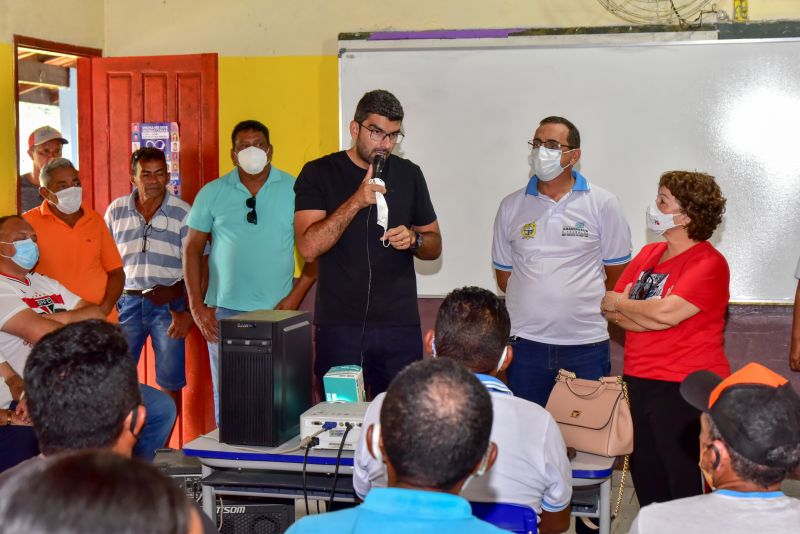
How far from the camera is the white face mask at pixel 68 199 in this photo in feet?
15.1

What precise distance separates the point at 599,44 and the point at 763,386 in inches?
133

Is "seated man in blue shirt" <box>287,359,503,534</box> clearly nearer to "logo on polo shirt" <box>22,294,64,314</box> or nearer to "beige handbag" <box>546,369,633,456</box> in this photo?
"beige handbag" <box>546,369,633,456</box>

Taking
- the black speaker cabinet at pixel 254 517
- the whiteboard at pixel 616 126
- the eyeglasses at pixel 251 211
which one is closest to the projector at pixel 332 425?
the black speaker cabinet at pixel 254 517

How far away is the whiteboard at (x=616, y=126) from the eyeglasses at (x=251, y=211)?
703 millimetres

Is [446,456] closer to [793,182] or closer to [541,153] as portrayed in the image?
[541,153]

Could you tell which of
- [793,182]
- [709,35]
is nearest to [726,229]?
[793,182]

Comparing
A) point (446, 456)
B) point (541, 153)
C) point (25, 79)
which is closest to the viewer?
point (446, 456)

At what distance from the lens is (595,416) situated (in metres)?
2.89

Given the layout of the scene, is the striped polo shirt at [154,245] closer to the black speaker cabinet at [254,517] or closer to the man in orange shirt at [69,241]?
the man in orange shirt at [69,241]

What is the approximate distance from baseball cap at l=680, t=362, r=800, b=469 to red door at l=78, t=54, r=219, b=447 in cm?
412

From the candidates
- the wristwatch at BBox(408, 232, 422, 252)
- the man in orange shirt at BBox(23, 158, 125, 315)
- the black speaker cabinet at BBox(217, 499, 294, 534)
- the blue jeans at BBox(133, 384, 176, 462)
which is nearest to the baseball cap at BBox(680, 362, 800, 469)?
the black speaker cabinet at BBox(217, 499, 294, 534)

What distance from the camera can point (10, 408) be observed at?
3521mm

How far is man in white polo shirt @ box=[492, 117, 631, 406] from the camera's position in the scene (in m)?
3.76

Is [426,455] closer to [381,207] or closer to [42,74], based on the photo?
[381,207]
